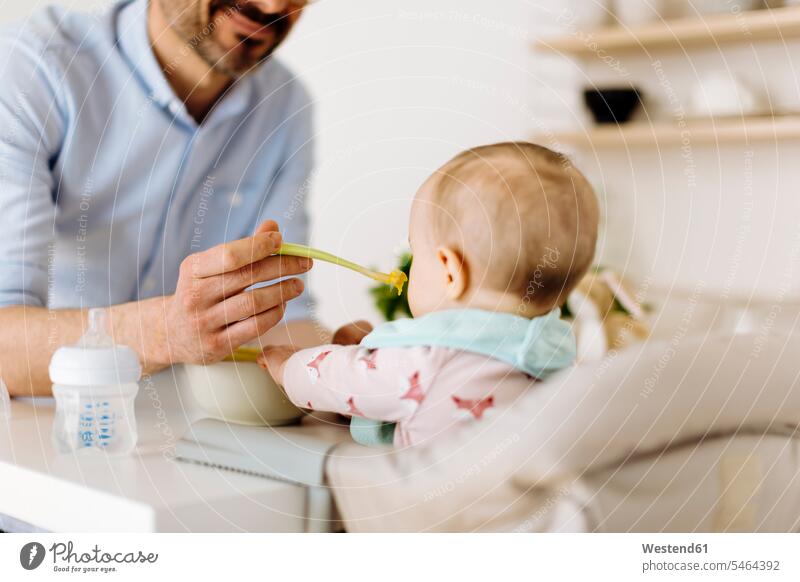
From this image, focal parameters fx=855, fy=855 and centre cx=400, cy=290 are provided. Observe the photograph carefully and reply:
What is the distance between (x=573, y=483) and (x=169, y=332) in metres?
0.31

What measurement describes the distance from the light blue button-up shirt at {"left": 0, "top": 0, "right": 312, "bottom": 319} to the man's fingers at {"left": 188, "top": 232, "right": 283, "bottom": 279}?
198 millimetres

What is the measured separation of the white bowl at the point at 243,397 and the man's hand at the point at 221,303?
3cm

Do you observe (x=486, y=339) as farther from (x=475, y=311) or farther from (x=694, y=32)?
(x=694, y=32)

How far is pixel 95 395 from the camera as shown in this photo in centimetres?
52

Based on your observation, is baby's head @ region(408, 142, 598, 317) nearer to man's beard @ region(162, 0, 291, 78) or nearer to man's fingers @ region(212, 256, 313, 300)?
man's fingers @ region(212, 256, 313, 300)

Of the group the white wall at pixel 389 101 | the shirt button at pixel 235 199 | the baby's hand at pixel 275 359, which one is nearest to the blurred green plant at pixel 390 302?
the white wall at pixel 389 101

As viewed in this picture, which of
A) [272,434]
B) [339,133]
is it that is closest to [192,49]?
[339,133]

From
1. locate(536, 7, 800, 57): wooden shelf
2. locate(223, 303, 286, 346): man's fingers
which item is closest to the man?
locate(223, 303, 286, 346): man's fingers

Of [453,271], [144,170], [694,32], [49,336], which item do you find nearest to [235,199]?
[144,170]

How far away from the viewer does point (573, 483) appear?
0.42 meters

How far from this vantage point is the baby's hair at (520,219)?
1.64 feet

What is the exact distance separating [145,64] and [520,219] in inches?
16.4
